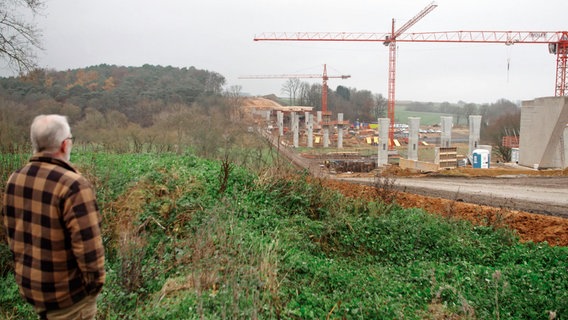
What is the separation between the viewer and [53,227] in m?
2.80

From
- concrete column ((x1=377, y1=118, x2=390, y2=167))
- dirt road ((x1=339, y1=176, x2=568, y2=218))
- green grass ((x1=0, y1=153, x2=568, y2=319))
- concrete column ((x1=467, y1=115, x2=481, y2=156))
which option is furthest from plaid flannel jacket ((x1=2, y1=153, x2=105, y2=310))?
concrete column ((x1=467, y1=115, x2=481, y2=156))

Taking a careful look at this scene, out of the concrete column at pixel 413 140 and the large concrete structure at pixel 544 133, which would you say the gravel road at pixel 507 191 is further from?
the concrete column at pixel 413 140

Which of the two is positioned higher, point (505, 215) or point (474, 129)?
point (474, 129)

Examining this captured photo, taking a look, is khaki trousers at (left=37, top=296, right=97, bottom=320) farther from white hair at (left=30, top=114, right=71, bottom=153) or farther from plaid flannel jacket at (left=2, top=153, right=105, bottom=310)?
white hair at (left=30, top=114, right=71, bottom=153)

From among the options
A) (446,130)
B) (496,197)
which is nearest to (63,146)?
(496,197)

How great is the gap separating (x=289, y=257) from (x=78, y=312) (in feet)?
10.8

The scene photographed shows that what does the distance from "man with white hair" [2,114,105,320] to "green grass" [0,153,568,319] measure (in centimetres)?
139

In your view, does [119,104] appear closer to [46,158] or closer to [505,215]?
[505,215]

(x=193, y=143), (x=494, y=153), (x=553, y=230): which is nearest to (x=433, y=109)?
(x=494, y=153)

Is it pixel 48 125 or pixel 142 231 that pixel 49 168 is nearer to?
pixel 48 125

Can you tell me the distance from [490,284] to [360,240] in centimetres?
218

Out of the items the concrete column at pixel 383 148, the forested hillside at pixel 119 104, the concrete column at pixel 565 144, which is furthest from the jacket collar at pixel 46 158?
the concrete column at pixel 383 148

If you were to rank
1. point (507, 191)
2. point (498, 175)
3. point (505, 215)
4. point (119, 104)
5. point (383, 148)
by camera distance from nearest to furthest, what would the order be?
point (505, 215) < point (507, 191) < point (498, 175) < point (383, 148) < point (119, 104)

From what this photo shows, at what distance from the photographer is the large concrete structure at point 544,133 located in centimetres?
2153
